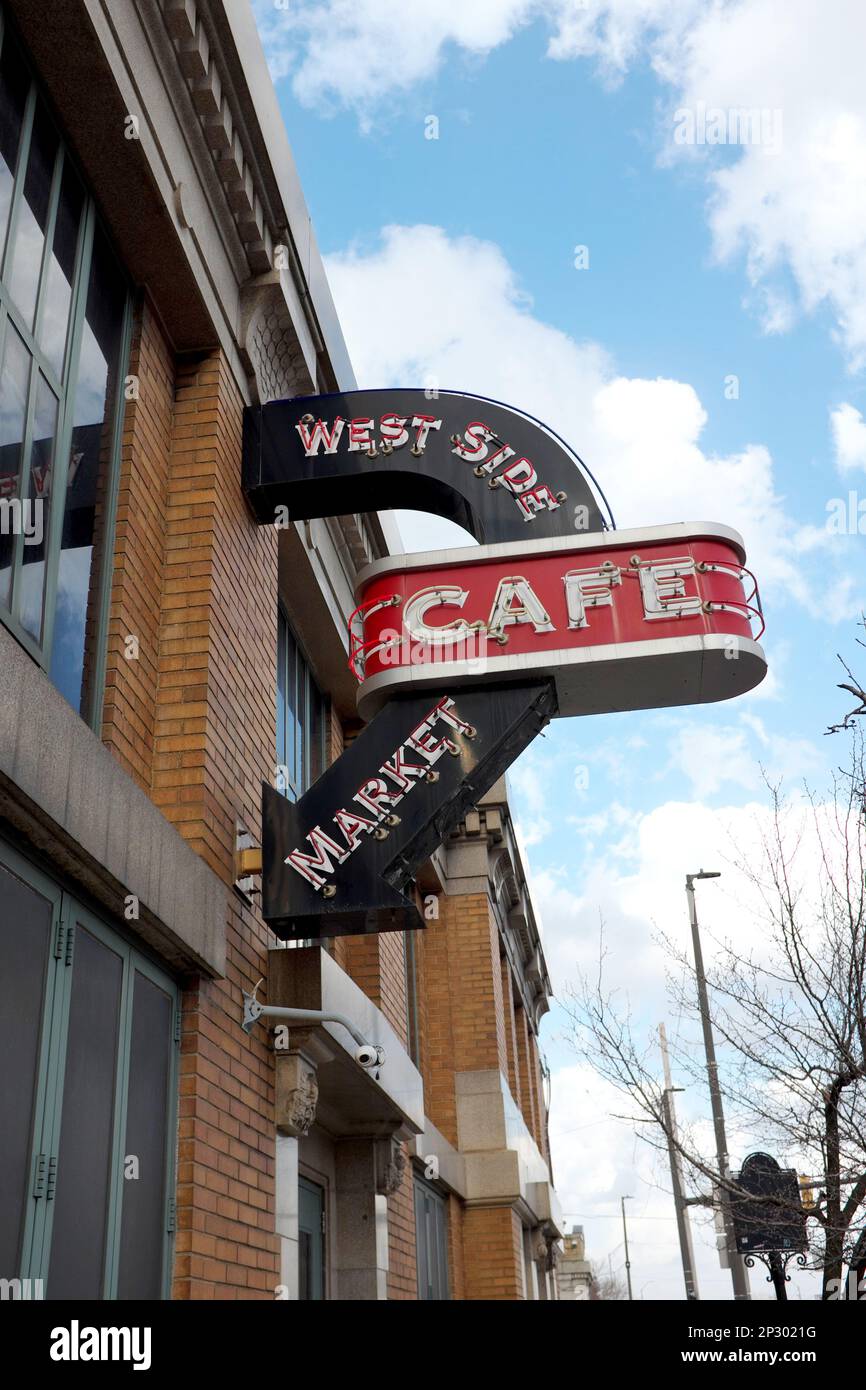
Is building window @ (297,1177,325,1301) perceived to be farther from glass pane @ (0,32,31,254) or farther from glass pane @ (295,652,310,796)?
glass pane @ (0,32,31,254)

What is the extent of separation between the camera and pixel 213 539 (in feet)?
20.7

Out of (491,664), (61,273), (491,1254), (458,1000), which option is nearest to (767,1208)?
(491,1254)

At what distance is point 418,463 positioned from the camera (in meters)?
7.20

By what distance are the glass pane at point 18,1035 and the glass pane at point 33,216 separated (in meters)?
2.35

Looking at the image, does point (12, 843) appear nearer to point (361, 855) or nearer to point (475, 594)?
point (361, 855)

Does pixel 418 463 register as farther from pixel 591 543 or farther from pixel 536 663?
pixel 536 663

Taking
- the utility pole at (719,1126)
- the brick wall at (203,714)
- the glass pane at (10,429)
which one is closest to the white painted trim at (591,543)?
the brick wall at (203,714)

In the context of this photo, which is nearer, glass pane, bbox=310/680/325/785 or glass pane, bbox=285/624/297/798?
glass pane, bbox=285/624/297/798

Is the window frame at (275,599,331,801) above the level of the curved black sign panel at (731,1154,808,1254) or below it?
above

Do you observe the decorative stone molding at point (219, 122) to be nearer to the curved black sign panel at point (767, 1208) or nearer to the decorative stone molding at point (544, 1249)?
the curved black sign panel at point (767, 1208)

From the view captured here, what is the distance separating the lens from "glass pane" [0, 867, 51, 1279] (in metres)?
3.87

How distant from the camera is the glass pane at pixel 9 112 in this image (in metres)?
4.87

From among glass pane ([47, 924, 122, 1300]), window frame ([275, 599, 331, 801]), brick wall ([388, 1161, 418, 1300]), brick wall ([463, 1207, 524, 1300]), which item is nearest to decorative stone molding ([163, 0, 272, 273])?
window frame ([275, 599, 331, 801])
